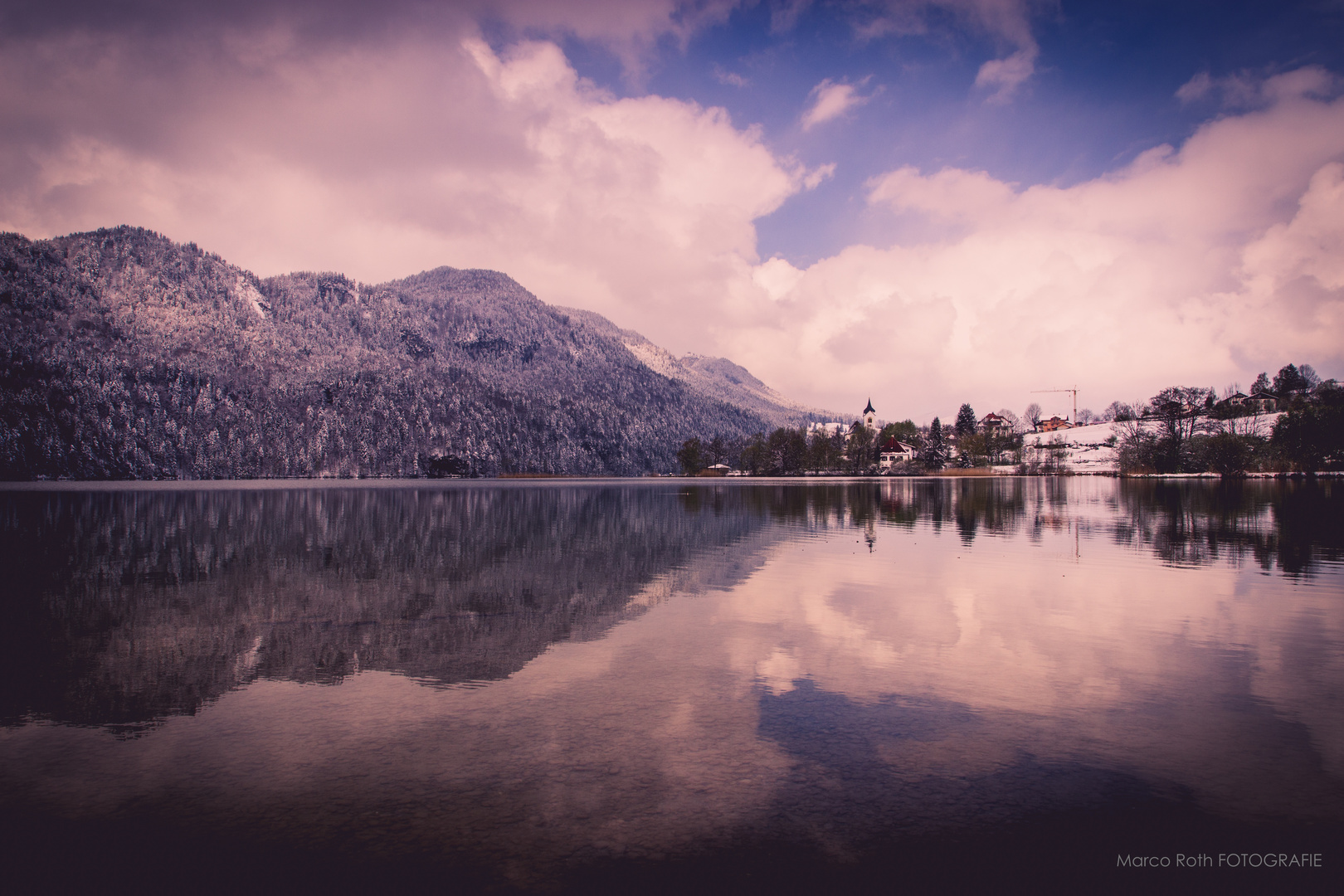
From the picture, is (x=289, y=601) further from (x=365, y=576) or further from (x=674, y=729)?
(x=674, y=729)

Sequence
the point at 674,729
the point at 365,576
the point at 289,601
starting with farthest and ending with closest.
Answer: the point at 365,576, the point at 289,601, the point at 674,729

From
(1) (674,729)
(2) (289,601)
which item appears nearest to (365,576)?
(2) (289,601)

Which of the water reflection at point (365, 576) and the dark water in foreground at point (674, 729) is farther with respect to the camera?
the water reflection at point (365, 576)

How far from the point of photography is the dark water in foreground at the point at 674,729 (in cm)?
742

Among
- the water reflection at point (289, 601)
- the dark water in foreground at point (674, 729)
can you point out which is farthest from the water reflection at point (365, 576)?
the dark water in foreground at point (674, 729)

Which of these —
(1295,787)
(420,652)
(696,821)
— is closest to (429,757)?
(696,821)

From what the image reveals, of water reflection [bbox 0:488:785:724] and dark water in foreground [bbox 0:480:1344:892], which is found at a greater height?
water reflection [bbox 0:488:785:724]

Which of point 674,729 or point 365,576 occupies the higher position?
point 365,576

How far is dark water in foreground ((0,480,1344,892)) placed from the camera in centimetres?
742

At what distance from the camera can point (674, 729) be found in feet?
35.9

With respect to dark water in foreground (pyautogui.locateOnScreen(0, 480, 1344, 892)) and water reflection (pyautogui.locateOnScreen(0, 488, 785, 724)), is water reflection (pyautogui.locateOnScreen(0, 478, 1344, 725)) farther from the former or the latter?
dark water in foreground (pyautogui.locateOnScreen(0, 480, 1344, 892))

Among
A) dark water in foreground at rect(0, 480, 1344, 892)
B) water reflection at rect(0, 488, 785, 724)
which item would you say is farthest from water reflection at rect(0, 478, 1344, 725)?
dark water in foreground at rect(0, 480, 1344, 892)

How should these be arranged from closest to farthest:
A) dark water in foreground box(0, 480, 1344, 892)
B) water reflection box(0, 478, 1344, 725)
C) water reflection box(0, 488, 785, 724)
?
1. dark water in foreground box(0, 480, 1344, 892)
2. water reflection box(0, 488, 785, 724)
3. water reflection box(0, 478, 1344, 725)

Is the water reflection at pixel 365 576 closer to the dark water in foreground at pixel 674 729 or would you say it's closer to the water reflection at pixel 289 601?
the water reflection at pixel 289 601
